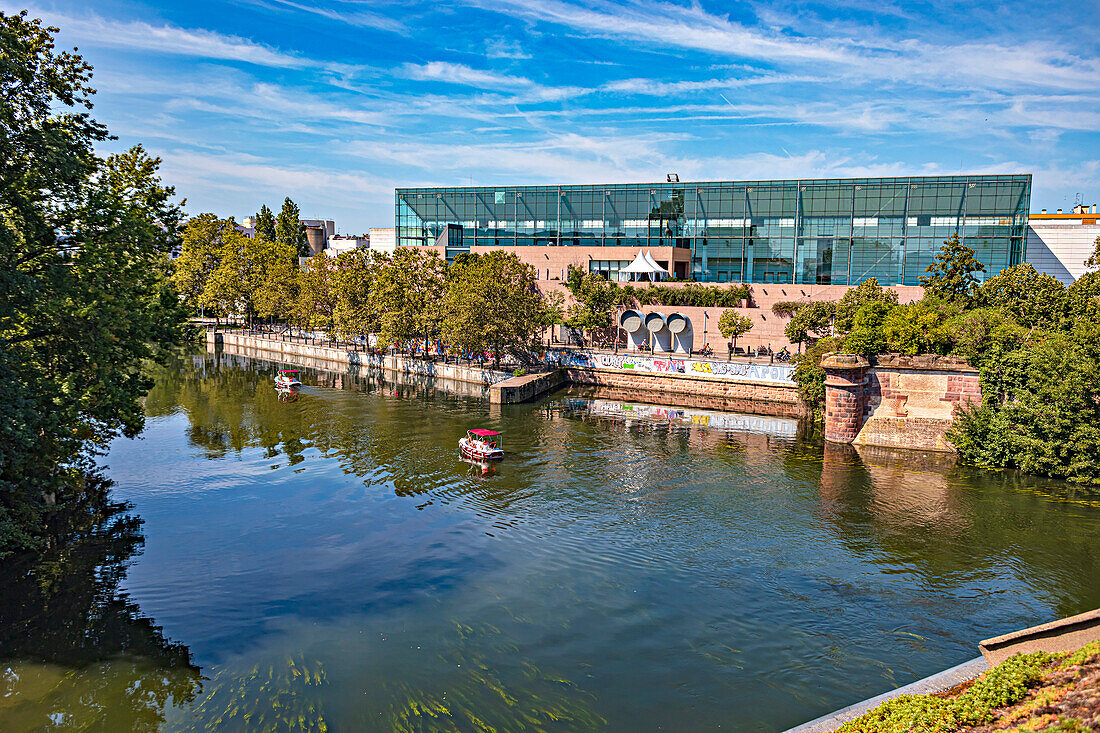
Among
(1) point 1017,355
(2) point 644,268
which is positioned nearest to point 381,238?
(2) point 644,268

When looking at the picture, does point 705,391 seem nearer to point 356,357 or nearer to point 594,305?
point 594,305

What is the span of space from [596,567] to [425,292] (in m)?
59.7

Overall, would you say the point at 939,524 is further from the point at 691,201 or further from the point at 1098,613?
the point at 691,201

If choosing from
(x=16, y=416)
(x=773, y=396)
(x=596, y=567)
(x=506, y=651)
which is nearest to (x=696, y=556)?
(x=596, y=567)

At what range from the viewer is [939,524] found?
1401 inches

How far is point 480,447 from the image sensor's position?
4491 cm

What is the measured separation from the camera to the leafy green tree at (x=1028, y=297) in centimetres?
5222

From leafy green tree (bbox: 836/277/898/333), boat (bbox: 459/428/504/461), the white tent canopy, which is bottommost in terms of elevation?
boat (bbox: 459/428/504/461)

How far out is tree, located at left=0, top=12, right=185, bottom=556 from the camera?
2097cm

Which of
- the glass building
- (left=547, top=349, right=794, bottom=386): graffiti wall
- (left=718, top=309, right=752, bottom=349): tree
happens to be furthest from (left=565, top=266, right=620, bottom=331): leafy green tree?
(left=718, top=309, right=752, bottom=349): tree

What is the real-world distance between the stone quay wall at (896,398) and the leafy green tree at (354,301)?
57600 millimetres

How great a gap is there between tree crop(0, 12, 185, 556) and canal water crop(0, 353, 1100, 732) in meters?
5.79

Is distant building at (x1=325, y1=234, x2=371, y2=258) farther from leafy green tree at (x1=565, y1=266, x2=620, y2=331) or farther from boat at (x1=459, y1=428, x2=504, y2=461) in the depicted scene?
boat at (x1=459, y1=428, x2=504, y2=461)

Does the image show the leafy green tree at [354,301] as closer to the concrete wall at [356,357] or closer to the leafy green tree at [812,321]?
the concrete wall at [356,357]
